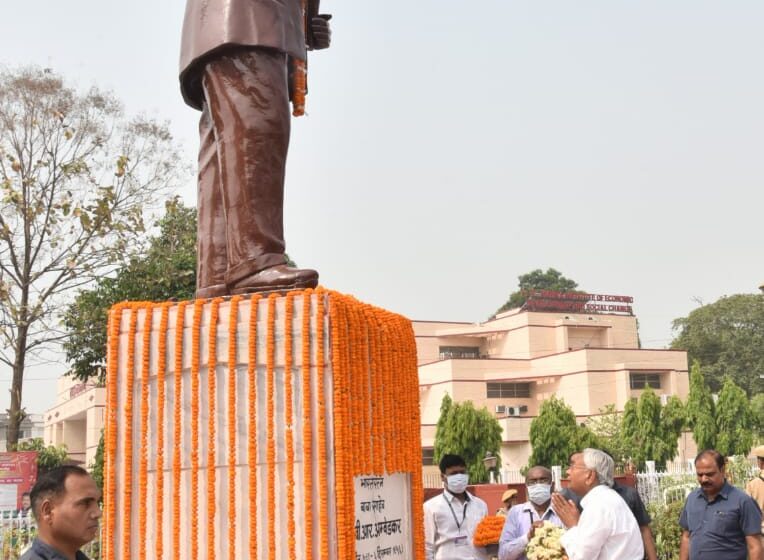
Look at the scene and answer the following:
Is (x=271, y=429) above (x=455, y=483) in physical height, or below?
above

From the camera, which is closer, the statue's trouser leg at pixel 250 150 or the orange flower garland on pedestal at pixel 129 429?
the orange flower garland on pedestal at pixel 129 429

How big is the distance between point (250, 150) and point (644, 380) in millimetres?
40176

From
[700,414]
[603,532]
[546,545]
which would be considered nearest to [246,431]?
[603,532]

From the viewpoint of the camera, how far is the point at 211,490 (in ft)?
10.6

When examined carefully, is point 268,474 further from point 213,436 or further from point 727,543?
point 727,543

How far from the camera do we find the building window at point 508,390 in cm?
4169

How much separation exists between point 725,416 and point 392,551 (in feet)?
106

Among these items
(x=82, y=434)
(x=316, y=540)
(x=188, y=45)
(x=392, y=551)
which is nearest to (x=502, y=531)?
(x=392, y=551)

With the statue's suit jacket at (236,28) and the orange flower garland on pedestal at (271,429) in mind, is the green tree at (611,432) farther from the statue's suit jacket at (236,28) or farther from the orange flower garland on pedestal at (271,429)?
the orange flower garland on pedestal at (271,429)

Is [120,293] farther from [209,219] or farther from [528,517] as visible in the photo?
[209,219]

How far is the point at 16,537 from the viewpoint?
37.7ft

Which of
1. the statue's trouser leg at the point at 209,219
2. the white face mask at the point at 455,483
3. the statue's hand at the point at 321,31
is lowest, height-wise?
the white face mask at the point at 455,483

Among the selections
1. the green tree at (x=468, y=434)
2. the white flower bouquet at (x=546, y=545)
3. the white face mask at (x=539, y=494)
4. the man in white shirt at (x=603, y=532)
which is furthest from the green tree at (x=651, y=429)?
the man in white shirt at (x=603, y=532)

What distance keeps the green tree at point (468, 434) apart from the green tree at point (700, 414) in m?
7.63
